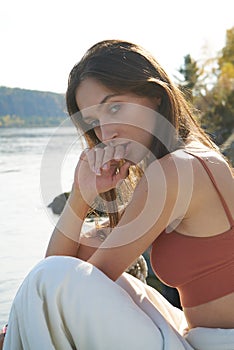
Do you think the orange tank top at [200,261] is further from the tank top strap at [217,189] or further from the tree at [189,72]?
the tree at [189,72]

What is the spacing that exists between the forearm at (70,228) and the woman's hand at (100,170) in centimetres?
6

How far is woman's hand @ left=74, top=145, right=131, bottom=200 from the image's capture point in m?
2.26

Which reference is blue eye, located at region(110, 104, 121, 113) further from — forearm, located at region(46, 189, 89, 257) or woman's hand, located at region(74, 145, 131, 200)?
forearm, located at region(46, 189, 89, 257)

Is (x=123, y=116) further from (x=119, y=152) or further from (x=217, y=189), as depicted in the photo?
(x=217, y=189)

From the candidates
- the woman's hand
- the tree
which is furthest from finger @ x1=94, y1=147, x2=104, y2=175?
the tree

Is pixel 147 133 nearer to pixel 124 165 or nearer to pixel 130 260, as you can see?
pixel 124 165

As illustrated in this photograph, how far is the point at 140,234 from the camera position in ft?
6.73

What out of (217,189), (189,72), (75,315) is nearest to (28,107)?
(189,72)

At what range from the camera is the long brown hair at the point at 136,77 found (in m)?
2.19

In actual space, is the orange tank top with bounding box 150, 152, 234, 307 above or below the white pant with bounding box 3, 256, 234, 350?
above

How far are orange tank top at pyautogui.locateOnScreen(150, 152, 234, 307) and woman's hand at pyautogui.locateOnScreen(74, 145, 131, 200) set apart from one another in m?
0.30

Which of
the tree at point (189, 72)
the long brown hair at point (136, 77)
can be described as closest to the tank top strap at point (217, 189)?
the long brown hair at point (136, 77)

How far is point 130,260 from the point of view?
2.08 metres

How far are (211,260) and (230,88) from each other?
103 ft
